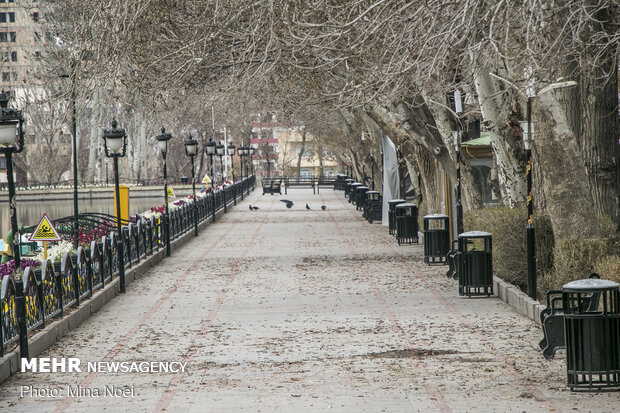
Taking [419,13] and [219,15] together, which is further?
[219,15]

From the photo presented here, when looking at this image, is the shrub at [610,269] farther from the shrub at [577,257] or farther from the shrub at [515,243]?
the shrub at [515,243]

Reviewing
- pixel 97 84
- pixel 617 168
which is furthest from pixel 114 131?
pixel 617 168

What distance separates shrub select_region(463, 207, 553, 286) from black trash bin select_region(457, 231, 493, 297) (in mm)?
292

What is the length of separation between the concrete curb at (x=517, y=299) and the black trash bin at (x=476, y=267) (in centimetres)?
23

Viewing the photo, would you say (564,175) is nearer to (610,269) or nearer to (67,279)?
(610,269)

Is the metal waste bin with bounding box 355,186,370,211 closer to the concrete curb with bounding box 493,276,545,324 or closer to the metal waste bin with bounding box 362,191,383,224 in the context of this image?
the metal waste bin with bounding box 362,191,383,224

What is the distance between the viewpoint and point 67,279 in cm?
1520

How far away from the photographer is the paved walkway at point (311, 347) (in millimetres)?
9508

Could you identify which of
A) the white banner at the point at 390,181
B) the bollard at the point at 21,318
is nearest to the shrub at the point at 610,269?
the bollard at the point at 21,318

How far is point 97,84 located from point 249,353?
707 cm

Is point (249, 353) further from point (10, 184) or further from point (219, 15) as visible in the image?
point (219, 15)

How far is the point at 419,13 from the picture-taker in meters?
13.4

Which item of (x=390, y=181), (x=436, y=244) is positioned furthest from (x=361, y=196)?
(x=436, y=244)

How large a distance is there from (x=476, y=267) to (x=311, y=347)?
513 cm
